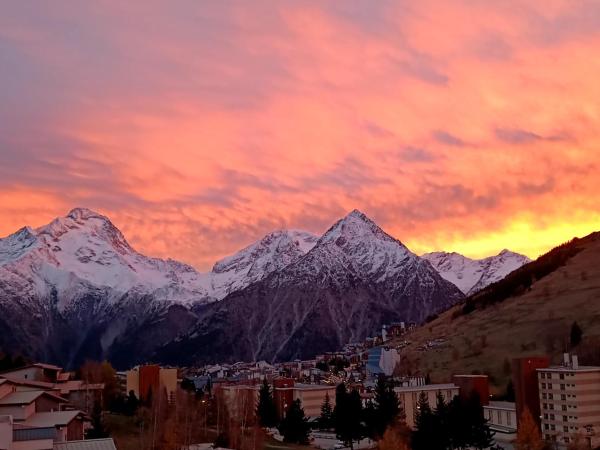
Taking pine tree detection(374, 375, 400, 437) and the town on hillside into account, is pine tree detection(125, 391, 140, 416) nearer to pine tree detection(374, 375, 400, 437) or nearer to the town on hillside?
the town on hillside

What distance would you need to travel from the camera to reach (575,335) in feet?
419

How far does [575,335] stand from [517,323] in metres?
24.4

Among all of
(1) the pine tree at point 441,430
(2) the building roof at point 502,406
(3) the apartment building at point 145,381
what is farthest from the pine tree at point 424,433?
(3) the apartment building at point 145,381

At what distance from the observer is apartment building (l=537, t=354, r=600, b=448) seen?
78.8m

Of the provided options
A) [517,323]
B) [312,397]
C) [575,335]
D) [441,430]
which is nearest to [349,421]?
[441,430]

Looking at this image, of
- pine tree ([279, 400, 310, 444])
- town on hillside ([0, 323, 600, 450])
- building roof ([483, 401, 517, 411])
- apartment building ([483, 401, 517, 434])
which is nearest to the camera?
town on hillside ([0, 323, 600, 450])

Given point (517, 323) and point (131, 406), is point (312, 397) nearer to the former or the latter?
point (131, 406)

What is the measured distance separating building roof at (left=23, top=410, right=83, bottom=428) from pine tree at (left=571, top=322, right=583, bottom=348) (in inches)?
3601

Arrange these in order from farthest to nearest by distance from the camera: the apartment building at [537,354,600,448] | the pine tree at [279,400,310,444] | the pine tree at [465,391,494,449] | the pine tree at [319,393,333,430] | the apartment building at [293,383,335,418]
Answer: the apartment building at [293,383,335,418] < the pine tree at [319,393,333,430] < the pine tree at [279,400,310,444] < the apartment building at [537,354,600,448] < the pine tree at [465,391,494,449]

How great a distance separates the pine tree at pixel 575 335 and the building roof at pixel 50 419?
9146cm

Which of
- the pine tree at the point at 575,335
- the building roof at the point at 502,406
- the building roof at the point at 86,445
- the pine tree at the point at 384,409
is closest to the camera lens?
the building roof at the point at 86,445

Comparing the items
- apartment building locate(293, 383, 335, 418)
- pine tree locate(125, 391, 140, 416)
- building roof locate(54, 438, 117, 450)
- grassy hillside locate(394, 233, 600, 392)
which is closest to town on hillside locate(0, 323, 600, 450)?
building roof locate(54, 438, 117, 450)

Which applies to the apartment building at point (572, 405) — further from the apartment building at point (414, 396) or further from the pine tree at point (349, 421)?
the pine tree at point (349, 421)

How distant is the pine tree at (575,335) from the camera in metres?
126
